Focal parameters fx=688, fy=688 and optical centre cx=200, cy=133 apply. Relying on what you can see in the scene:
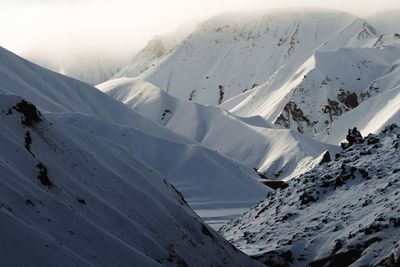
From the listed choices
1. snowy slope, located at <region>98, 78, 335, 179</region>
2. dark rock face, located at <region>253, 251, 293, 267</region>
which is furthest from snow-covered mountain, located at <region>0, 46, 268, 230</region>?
dark rock face, located at <region>253, 251, 293, 267</region>

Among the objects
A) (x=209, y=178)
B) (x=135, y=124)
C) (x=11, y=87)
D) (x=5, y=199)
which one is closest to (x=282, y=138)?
(x=135, y=124)

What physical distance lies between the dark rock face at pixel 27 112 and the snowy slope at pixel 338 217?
37.6ft

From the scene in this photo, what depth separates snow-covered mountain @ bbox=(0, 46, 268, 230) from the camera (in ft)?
316

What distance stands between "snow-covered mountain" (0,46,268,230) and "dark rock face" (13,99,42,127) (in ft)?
158

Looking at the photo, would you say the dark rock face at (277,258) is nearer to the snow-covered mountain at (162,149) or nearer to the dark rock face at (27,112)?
the dark rock face at (27,112)

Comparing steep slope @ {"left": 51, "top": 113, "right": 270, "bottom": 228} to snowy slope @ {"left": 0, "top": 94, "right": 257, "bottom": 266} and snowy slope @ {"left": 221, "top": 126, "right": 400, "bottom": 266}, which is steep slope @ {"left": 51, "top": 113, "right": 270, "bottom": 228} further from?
snowy slope @ {"left": 0, "top": 94, "right": 257, "bottom": 266}

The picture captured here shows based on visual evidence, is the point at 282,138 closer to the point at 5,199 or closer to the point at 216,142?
the point at 216,142

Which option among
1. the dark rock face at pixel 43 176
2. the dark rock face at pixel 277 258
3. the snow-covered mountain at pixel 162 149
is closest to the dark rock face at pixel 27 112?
the dark rock face at pixel 43 176

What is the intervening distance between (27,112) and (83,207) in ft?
17.0

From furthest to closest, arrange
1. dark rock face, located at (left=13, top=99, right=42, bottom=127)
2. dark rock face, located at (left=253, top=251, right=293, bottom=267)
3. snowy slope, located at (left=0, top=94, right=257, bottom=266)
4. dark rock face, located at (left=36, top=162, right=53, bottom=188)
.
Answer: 1. dark rock face, located at (left=253, top=251, right=293, bottom=267)
2. dark rock face, located at (left=13, top=99, right=42, bottom=127)
3. dark rock face, located at (left=36, top=162, right=53, bottom=188)
4. snowy slope, located at (left=0, top=94, right=257, bottom=266)

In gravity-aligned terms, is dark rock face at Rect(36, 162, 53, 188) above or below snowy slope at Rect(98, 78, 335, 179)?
below

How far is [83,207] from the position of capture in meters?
22.7

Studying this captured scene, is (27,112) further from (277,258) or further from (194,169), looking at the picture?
(194,169)

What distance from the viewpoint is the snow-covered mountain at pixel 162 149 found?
96188 millimetres
